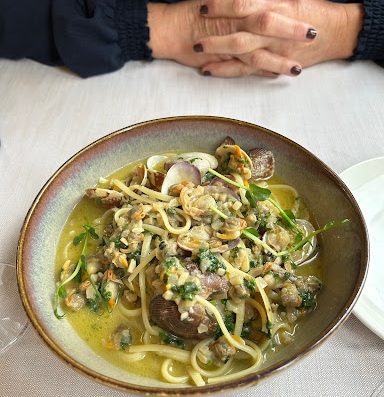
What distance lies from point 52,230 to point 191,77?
1.25 metres

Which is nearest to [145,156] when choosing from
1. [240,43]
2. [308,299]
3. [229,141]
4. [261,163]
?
[229,141]

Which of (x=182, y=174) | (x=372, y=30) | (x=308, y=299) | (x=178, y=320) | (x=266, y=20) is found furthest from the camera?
(x=372, y=30)

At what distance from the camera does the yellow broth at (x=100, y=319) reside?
1.36 meters

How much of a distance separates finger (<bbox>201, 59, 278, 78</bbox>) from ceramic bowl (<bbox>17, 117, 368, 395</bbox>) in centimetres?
80

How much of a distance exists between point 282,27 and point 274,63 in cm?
17

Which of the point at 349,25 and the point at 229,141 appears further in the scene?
the point at 349,25

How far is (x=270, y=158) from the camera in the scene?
1.76 meters

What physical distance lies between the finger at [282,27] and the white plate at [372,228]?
2.59 feet

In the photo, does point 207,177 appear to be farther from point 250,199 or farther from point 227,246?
point 227,246

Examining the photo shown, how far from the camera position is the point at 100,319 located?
4.84 ft

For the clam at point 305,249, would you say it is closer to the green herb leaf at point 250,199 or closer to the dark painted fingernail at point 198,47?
the green herb leaf at point 250,199

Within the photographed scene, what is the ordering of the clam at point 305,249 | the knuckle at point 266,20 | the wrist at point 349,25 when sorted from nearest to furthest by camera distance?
the clam at point 305,249
the knuckle at point 266,20
the wrist at point 349,25

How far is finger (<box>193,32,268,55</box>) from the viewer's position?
2422 mm

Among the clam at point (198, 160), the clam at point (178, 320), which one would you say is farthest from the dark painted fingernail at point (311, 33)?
the clam at point (178, 320)
